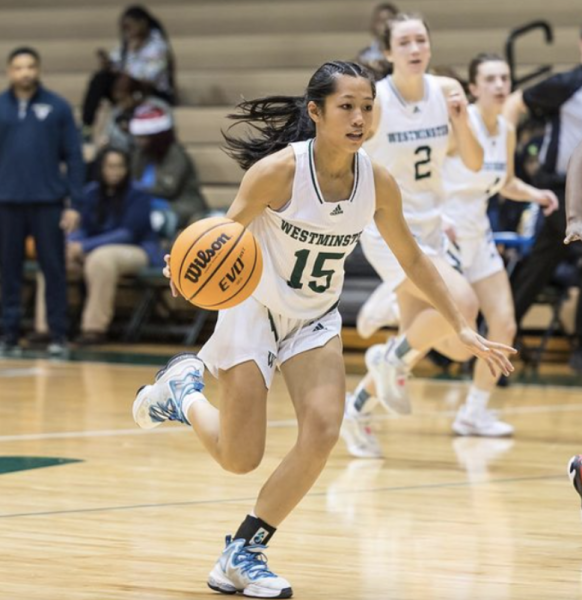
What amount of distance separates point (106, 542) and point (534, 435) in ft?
11.5

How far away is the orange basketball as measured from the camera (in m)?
4.04

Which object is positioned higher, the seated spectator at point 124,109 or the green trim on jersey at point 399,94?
the green trim on jersey at point 399,94

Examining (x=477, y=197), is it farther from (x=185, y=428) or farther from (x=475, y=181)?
(x=185, y=428)

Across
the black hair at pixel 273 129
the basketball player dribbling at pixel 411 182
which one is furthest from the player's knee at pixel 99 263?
the black hair at pixel 273 129

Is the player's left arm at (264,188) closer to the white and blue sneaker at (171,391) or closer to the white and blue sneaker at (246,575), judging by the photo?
the white and blue sneaker at (171,391)

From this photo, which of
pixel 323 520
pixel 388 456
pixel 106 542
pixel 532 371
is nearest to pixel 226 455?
pixel 106 542

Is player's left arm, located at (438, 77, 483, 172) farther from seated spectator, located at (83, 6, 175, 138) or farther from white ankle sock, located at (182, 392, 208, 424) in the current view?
seated spectator, located at (83, 6, 175, 138)

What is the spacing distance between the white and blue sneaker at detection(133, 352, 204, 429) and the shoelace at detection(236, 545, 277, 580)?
2.30 ft

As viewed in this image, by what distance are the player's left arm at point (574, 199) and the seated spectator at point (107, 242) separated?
754 centimetres

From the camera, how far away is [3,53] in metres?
15.4

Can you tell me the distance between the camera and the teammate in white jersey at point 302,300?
4.18 meters

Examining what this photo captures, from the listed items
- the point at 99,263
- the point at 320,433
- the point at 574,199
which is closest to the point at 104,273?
the point at 99,263

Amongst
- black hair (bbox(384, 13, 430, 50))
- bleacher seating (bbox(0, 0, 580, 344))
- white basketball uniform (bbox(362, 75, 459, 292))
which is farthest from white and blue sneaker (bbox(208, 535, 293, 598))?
bleacher seating (bbox(0, 0, 580, 344))

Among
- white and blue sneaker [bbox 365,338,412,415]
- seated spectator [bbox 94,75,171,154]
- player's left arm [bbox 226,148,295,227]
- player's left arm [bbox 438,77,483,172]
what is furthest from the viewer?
seated spectator [bbox 94,75,171,154]
